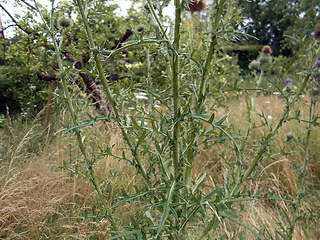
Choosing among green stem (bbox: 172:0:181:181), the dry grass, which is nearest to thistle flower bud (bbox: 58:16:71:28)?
the dry grass

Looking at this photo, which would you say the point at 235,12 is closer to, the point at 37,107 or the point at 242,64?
the point at 37,107

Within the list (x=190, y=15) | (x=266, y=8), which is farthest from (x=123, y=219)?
(x=266, y=8)

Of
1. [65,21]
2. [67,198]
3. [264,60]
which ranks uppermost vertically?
[65,21]

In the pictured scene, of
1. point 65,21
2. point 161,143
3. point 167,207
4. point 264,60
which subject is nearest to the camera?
point 167,207

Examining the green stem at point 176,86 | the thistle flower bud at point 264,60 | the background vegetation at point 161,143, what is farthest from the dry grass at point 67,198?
the thistle flower bud at point 264,60

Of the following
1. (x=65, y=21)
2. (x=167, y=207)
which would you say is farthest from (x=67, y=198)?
(x=167, y=207)

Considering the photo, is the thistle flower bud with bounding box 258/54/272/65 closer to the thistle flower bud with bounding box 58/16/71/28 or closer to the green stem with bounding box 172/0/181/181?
the thistle flower bud with bounding box 58/16/71/28

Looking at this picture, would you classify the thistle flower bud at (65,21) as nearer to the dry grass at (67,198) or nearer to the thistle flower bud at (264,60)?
the dry grass at (67,198)

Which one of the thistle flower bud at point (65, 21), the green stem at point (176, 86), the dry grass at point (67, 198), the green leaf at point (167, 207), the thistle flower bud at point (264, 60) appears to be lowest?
the dry grass at point (67, 198)

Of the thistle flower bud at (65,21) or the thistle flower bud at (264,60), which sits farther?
the thistle flower bud at (264,60)

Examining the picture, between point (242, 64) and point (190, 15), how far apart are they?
13.9 m

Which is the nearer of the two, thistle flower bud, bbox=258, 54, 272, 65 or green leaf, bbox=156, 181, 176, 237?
green leaf, bbox=156, 181, 176, 237

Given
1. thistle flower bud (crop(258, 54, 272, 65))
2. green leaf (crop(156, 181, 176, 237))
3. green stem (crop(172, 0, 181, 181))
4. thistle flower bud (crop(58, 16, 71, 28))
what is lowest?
green leaf (crop(156, 181, 176, 237))

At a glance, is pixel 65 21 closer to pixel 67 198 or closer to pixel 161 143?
pixel 161 143
